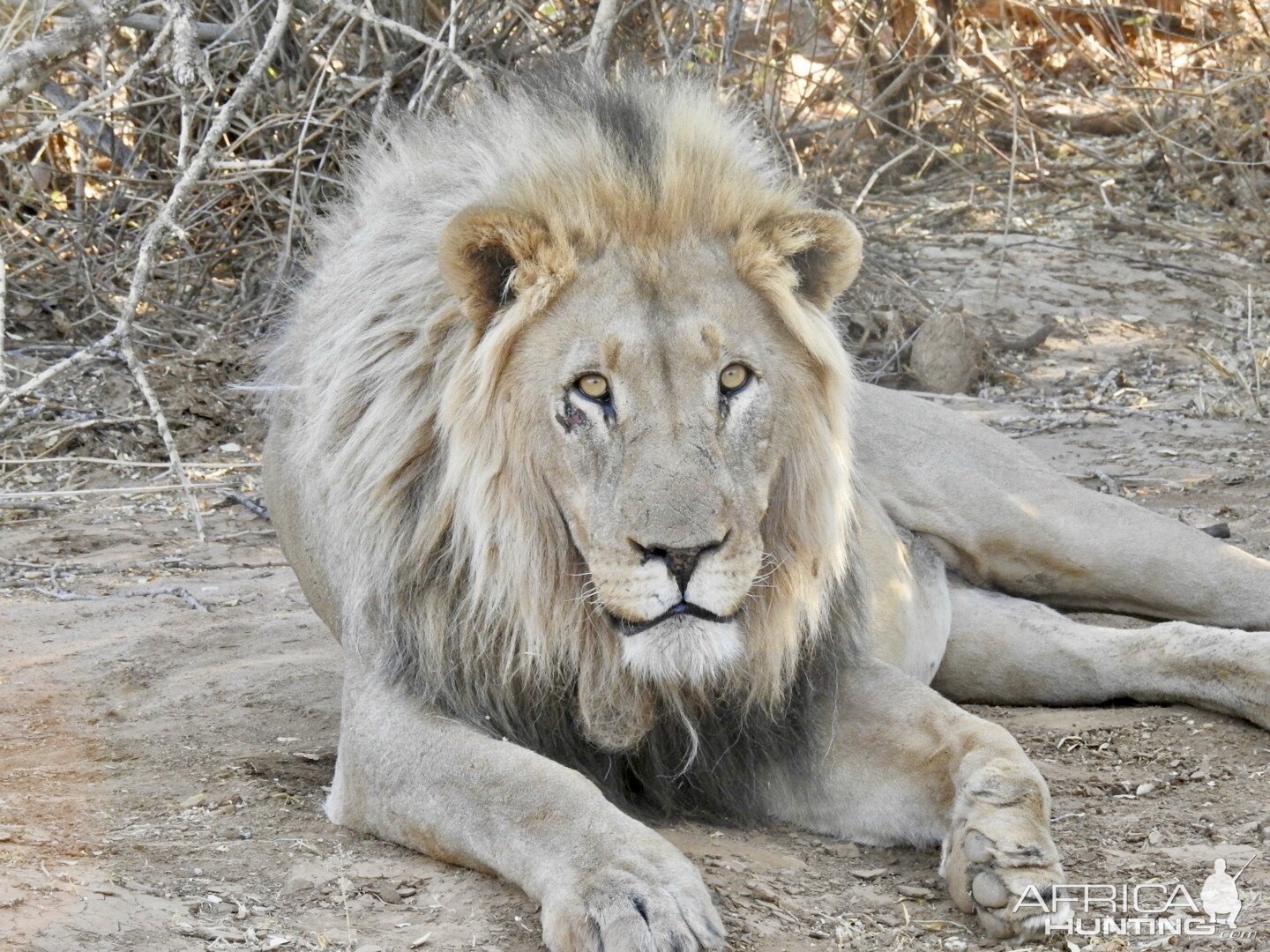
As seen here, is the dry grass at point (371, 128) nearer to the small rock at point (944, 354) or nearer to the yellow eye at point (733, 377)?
the small rock at point (944, 354)

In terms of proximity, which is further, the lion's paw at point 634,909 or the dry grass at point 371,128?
the dry grass at point 371,128

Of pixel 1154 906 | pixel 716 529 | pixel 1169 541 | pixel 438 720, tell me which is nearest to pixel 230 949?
pixel 438 720

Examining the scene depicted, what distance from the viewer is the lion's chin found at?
9.57 feet

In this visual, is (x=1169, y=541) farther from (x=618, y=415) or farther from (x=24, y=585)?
(x=24, y=585)

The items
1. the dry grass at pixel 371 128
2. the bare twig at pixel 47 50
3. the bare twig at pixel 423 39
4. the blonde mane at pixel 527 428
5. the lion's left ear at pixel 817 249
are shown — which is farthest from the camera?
the dry grass at pixel 371 128

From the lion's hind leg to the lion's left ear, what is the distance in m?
1.46

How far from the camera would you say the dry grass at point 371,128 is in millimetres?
7082

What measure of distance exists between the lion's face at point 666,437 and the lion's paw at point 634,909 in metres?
0.40

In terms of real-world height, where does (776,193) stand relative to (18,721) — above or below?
above

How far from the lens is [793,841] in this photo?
337 cm

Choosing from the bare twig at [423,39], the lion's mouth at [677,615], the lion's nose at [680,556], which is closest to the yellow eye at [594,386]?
the lion's nose at [680,556]

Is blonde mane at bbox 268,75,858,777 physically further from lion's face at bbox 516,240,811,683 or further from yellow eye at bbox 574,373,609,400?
yellow eye at bbox 574,373,609,400

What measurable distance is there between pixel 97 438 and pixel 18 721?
3.14 meters

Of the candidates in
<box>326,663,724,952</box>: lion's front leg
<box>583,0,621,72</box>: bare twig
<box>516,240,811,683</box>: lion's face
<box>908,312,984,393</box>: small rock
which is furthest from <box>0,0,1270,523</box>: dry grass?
<box>326,663,724,952</box>: lion's front leg
